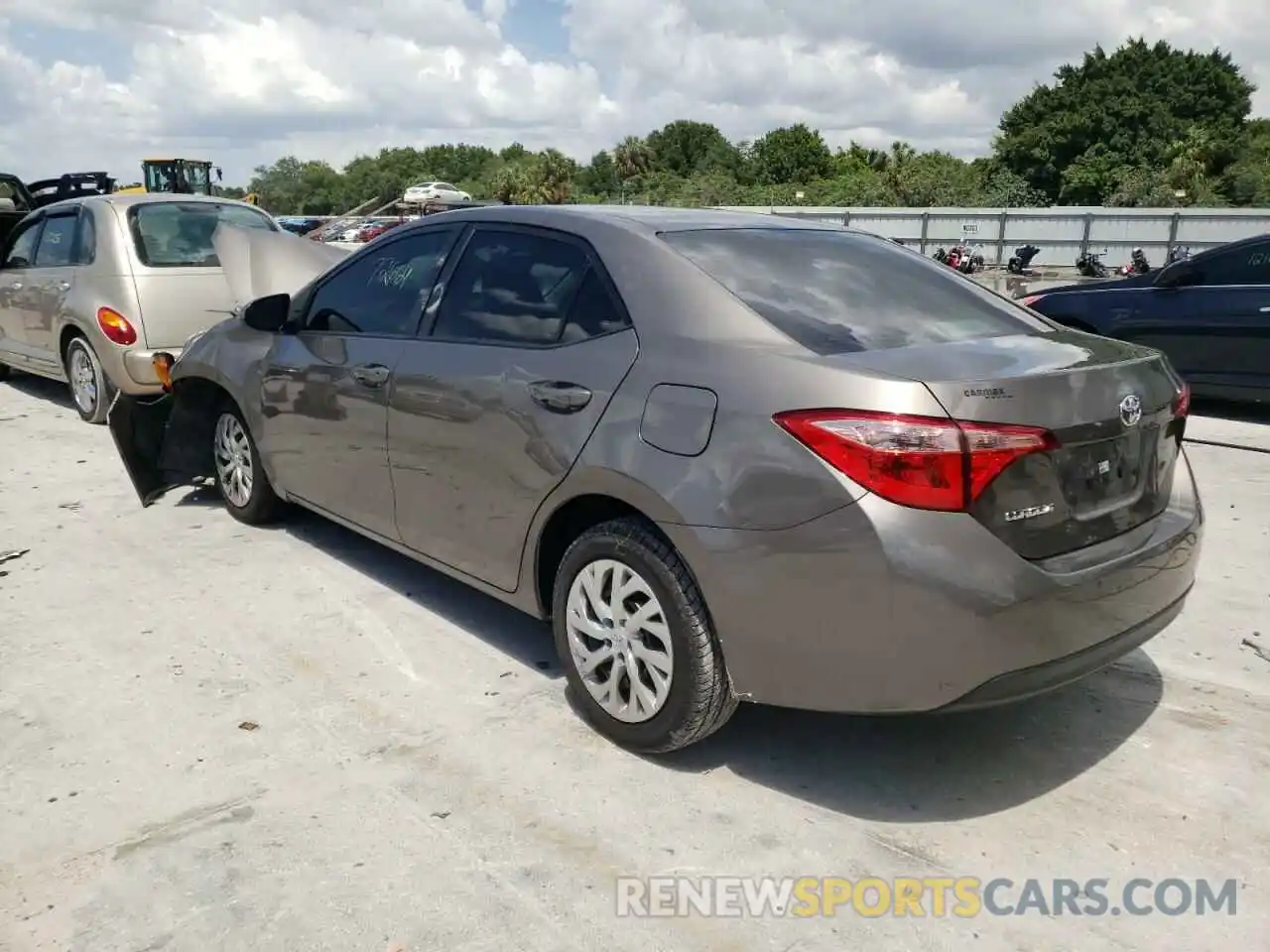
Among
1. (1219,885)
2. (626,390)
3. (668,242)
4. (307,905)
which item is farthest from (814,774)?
(668,242)

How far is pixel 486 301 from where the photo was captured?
384 centimetres

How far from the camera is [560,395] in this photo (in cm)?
334

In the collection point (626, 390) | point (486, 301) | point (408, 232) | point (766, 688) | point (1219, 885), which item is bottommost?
point (1219, 885)

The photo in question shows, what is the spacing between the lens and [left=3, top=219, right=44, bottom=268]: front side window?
29.6ft

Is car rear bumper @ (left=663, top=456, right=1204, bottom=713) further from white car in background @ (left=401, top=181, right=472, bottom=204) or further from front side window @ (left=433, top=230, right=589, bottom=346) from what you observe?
white car in background @ (left=401, top=181, right=472, bottom=204)

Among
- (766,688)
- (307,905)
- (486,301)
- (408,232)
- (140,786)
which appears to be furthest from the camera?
(408,232)

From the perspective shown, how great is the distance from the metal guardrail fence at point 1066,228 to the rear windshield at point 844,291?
24611 millimetres

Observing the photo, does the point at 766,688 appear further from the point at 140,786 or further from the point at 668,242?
the point at 140,786

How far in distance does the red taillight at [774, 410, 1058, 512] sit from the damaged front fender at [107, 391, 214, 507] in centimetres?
425

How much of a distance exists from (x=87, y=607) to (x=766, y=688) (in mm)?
3176

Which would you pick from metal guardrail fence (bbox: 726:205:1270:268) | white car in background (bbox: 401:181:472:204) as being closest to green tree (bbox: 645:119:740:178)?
white car in background (bbox: 401:181:472:204)

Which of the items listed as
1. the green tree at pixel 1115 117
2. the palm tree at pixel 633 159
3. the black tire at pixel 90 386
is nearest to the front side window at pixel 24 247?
the black tire at pixel 90 386

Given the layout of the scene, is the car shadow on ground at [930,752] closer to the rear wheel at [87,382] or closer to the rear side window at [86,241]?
the rear wheel at [87,382]

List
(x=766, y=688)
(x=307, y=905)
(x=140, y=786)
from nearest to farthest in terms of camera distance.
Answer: (x=307, y=905), (x=766, y=688), (x=140, y=786)
